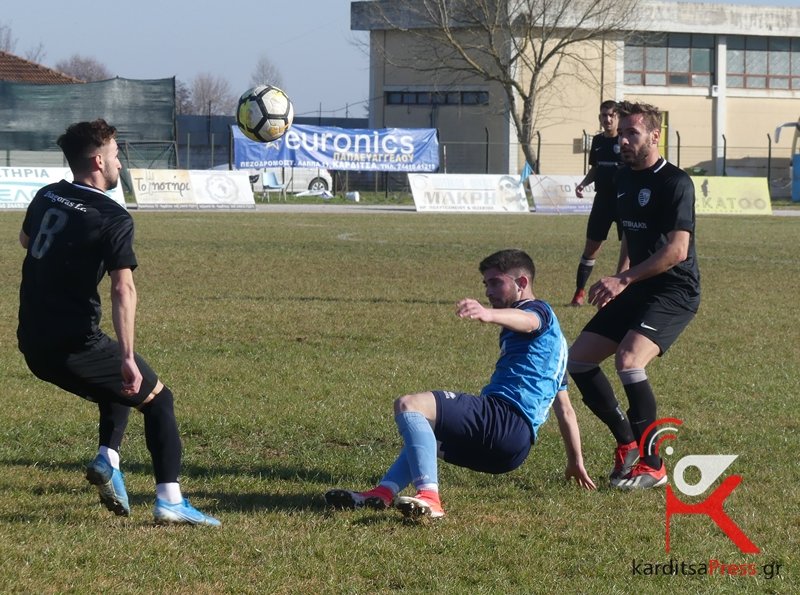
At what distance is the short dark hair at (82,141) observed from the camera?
5.26 metres

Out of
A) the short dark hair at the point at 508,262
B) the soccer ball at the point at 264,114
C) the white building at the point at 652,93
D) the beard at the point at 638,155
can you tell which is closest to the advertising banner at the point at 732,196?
the white building at the point at 652,93

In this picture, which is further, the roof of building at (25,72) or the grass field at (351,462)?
the roof of building at (25,72)

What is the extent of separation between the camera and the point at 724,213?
3719 cm

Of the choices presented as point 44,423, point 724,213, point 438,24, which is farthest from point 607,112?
point 438,24

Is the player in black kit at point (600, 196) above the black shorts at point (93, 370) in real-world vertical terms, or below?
above

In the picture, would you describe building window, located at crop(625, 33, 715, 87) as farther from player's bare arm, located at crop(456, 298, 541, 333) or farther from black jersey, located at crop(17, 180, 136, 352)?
black jersey, located at crop(17, 180, 136, 352)

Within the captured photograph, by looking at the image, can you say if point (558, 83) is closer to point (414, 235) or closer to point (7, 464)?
point (414, 235)

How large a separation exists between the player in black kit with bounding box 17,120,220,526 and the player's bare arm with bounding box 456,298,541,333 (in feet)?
4.81

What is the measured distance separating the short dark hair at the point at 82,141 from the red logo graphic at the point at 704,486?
9.91 feet

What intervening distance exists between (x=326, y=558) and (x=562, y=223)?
83.5ft

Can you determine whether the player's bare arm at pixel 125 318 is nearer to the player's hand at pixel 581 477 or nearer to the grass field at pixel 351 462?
the grass field at pixel 351 462

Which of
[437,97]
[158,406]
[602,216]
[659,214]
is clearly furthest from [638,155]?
[437,97]

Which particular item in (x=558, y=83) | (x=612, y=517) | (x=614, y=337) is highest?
(x=558, y=83)

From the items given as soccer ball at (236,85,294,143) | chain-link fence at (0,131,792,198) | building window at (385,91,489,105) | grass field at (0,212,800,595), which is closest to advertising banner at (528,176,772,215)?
chain-link fence at (0,131,792,198)
